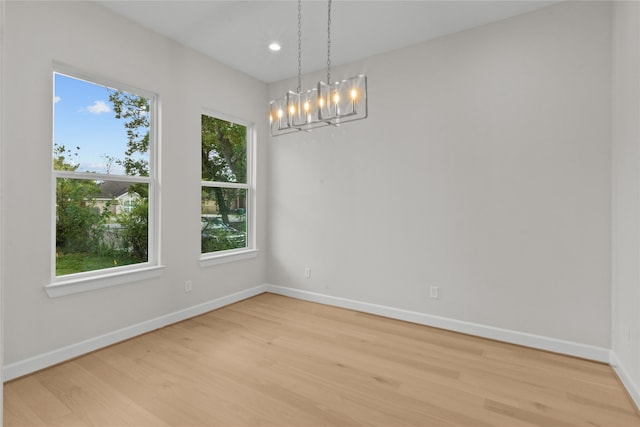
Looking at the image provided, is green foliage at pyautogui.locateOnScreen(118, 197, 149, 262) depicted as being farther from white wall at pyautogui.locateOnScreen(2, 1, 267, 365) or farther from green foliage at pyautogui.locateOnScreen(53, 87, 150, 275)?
white wall at pyautogui.locateOnScreen(2, 1, 267, 365)

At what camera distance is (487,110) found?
3.07 metres

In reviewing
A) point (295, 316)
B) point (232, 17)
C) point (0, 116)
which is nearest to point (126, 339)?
point (295, 316)

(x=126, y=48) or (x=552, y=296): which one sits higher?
(x=126, y=48)

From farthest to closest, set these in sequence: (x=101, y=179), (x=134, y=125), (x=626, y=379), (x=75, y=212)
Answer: (x=134, y=125) → (x=101, y=179) → (x=75, y=212) → (x=626, y=379)

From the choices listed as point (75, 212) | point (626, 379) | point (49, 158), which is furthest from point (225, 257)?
point (626, 379)

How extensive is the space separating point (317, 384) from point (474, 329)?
1.71 meters

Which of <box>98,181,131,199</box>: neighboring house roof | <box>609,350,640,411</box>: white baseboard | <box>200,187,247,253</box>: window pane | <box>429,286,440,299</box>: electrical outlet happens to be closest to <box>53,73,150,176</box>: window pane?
<box>98,181,131,199</box>: neighboring house roof

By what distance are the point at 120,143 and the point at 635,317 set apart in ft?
13.9

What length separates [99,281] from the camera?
9.16 ft

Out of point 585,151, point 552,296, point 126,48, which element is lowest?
point 552,296

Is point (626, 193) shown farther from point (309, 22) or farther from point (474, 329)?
point (309, 22)

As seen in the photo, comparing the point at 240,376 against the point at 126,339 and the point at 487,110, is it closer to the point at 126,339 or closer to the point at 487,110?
the point at 126,339

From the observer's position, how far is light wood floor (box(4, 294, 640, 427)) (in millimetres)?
1951

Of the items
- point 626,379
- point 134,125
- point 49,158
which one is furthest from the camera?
point 134,125
